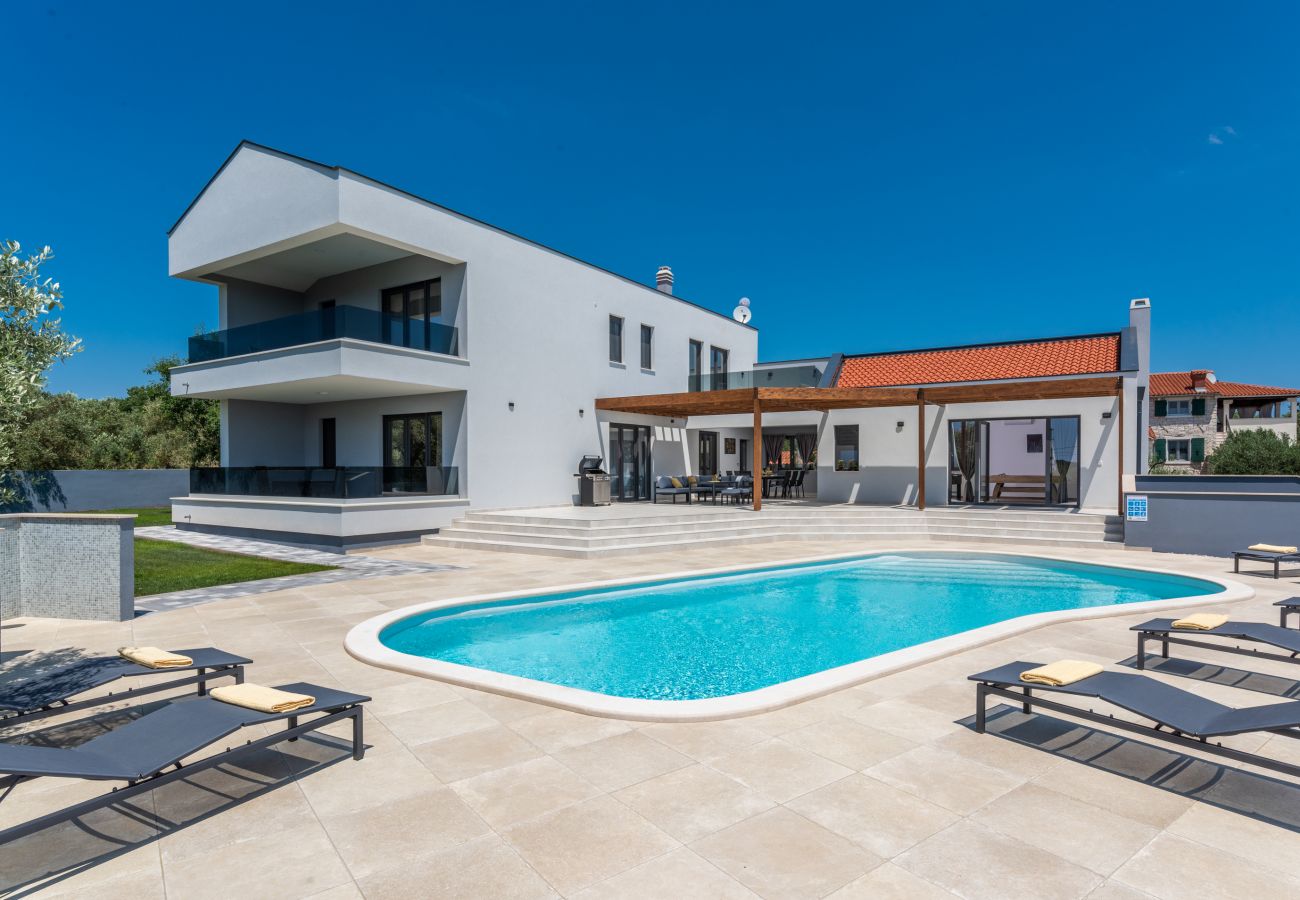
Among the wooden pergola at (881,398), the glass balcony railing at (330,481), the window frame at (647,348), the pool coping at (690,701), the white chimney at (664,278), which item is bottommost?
the pool coping at (690,701)

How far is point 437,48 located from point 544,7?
138 inches

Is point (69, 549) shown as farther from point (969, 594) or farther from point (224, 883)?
point (969, 594)

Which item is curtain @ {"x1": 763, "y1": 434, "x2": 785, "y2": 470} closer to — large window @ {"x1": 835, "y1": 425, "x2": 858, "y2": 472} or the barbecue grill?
large window @ {"x1": 835, "y1": 425, "x2": 858, "y2": 472}

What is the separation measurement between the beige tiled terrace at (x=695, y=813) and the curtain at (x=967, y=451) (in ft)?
51.4

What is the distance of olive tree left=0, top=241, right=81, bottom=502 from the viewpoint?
430 centimetres

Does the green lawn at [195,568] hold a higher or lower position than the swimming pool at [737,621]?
higher

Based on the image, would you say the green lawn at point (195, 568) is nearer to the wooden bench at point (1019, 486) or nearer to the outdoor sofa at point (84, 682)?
the outdoor sofa at point (84, 682)

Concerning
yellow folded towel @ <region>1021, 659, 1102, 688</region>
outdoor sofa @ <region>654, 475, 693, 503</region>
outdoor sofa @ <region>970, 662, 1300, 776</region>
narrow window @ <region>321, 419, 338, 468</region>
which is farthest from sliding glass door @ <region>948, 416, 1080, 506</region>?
narrow window @ <region>321, 419, 338, 468</region>

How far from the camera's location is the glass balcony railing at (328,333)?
14750 mm

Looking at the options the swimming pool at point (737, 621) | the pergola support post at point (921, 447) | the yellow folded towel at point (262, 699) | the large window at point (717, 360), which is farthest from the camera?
the large window at point (717, 360)

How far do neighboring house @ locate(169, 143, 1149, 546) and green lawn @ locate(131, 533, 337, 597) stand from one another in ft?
6.57

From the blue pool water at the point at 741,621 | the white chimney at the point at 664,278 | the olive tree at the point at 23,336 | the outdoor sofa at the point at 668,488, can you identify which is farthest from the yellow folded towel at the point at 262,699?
the white chimney at the point at 664,278

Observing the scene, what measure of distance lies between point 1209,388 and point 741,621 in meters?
48.8

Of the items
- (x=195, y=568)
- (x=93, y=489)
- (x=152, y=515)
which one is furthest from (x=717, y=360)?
(x=93, y=489)
